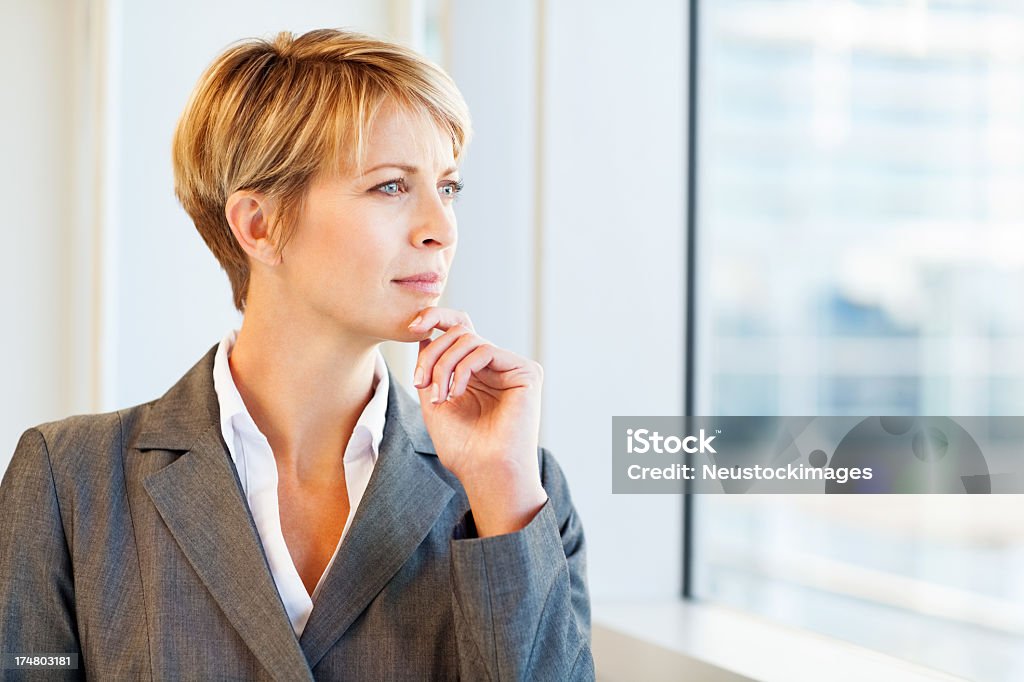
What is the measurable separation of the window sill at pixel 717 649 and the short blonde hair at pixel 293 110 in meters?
0.95

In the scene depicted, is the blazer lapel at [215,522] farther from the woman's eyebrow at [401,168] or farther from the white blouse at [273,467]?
the woman's eyebrow at [401,168]

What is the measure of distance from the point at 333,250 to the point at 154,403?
0.40m

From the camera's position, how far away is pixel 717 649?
1756 mm

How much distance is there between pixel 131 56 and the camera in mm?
2547

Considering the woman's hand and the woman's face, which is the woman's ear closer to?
the woman's face

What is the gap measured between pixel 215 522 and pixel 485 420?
0.40 metres

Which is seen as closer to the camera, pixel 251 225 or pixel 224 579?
pixel 224 579

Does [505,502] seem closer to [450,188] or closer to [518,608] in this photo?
[518,608]

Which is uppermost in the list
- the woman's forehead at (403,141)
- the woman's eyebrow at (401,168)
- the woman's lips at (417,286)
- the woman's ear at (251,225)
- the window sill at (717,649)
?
the woman's forehead at (403,141)

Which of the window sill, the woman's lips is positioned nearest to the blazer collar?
the woman's lips

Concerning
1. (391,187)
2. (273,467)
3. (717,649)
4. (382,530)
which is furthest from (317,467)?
(717,649)

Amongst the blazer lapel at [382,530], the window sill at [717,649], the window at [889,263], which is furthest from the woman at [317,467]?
the window at [889,263]

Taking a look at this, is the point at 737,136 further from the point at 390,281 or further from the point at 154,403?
the point at 154,403

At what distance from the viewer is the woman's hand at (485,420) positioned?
4.59 feet
